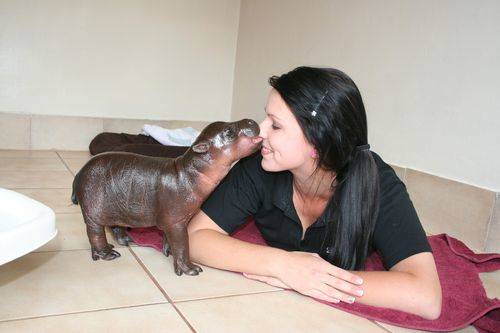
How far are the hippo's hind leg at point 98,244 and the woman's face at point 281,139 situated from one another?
466 mm

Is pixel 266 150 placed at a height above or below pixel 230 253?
above

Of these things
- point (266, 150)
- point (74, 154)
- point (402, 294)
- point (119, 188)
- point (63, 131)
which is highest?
point (266, 150)

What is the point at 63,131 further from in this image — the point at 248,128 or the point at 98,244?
the point at 248,128

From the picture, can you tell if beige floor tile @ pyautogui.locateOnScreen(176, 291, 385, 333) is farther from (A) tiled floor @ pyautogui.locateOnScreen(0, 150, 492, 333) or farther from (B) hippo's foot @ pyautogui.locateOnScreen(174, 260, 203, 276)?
(B) hippo's foot @ pyautogui.locateOnScreen(174, 260, 203, 276)

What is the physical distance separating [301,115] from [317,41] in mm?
1453

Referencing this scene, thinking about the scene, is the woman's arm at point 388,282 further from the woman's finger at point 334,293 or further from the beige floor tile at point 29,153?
the beige floor tile at point 29,153

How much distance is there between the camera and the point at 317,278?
3.70 ft

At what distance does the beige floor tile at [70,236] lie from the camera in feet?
4.33

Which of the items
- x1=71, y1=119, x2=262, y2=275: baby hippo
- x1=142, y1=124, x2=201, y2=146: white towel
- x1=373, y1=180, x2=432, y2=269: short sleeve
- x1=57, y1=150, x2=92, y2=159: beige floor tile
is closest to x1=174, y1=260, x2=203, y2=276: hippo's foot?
x1=71, y1=119, x2=262, y2=275: baby hippo

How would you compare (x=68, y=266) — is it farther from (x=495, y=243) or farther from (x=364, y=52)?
(x=364, y=52)

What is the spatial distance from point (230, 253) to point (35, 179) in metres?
1.27

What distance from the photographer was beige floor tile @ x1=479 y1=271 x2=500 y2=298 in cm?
138

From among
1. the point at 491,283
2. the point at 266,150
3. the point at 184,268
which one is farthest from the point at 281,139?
the point at 491,283

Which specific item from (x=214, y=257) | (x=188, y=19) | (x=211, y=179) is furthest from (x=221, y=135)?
(x=188, y=19)
